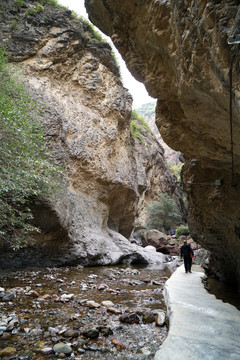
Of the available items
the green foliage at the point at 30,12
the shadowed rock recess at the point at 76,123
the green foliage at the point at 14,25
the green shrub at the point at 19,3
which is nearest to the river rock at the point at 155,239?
the shadowed rock recess at the point at 76,123

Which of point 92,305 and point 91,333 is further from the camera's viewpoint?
point 92,305

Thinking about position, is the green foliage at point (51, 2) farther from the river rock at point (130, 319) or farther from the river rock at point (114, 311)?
the river rock at point (130, 319)

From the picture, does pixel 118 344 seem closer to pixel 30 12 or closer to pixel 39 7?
pixel 30 12

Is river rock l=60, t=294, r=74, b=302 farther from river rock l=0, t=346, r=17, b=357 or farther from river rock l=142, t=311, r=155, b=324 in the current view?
river rock l=0, t=346, r=17, b=357

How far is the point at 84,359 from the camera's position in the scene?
9.93ft

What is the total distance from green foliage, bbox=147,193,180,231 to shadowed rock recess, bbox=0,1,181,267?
1288cm

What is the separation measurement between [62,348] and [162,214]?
28.1 metres

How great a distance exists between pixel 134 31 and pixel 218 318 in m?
5.73

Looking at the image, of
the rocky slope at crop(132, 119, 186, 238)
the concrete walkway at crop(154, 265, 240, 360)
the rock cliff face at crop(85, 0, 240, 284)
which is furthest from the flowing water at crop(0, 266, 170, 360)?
the rocky slope at crop(132, 119, 186, 238)

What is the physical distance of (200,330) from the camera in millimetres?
3529

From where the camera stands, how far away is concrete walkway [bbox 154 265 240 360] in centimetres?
279

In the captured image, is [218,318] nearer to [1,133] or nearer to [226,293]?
[226,293]

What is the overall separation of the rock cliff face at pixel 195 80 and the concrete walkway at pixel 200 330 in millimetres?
2465

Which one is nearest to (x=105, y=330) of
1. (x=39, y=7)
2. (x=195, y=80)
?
(x=195, y=80)
